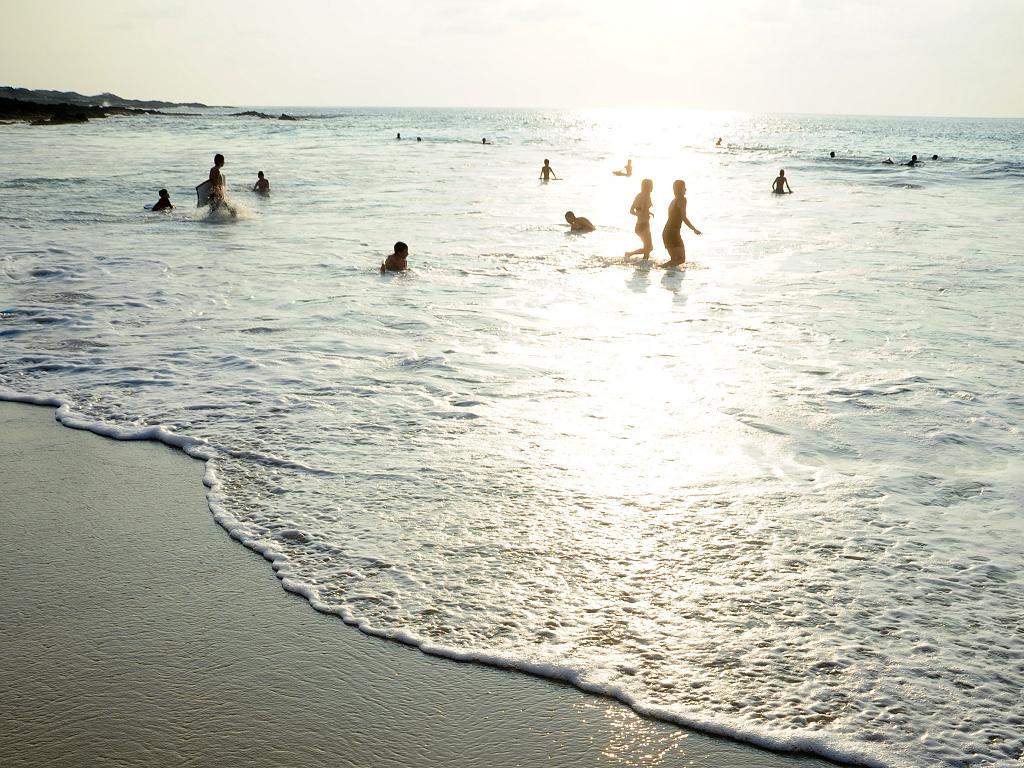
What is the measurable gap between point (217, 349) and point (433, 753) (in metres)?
6.96

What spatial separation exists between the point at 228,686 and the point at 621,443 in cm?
375

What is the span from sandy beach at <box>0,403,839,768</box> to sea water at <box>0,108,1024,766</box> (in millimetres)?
187

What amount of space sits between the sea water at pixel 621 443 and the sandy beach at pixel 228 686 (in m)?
0.19

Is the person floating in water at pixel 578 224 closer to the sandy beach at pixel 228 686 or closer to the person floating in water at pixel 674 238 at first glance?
the person floating in water at pixel 674 238

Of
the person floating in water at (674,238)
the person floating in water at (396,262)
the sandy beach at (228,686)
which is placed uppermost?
the person floating in water at (674,238)

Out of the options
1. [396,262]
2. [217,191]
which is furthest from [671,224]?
[217,191]

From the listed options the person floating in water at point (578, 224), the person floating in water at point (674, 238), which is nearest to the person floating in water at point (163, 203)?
the person floating in water at point (578, 224)

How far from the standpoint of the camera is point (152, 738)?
329 cm

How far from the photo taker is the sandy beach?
3.27 metres

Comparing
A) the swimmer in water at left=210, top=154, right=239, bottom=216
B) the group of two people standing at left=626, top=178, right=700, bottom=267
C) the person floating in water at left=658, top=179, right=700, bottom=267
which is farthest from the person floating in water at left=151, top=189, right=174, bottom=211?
the person floating in water at left=658, top=179, right=700, bottom=267

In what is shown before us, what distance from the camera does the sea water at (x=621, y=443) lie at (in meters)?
3.95

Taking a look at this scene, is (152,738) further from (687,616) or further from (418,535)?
(687,616)

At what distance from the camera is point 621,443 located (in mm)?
6621

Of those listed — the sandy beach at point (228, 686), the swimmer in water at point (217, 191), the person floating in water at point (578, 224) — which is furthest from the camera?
the swimmer in water at point (217, 191)
